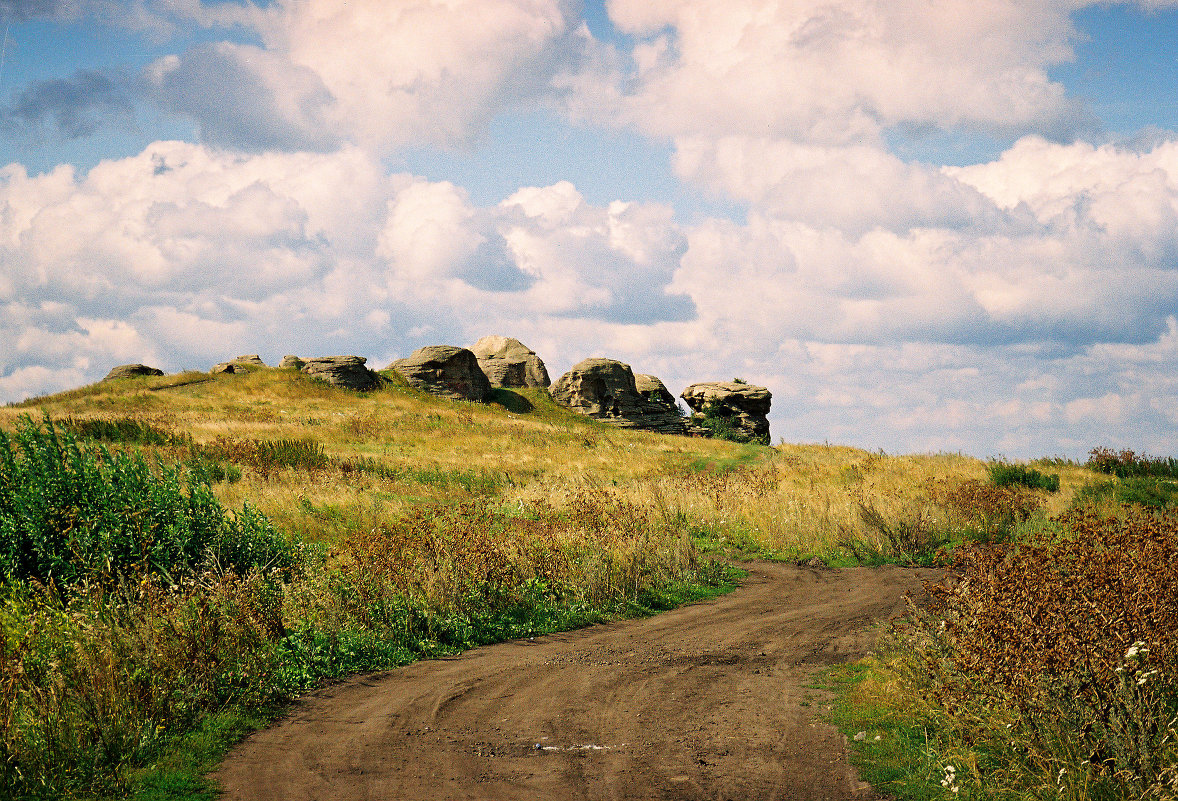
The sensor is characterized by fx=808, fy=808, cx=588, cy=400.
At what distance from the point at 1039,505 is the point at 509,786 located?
2006cm

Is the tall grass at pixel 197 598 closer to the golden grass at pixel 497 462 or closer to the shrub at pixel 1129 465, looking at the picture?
the golden grass at pixel 497 462

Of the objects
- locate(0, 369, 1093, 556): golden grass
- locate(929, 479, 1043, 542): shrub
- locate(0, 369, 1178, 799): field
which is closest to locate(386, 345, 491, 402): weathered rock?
locate(0, 369, 1093, 556): golden grass

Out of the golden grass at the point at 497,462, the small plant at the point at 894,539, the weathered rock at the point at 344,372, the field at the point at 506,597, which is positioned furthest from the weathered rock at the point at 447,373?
the small plant at the point at 894,539

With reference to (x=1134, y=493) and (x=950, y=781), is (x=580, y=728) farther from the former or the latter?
(x=1134, y=493)

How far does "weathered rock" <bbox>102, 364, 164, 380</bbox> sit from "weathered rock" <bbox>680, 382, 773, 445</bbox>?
34.6 m

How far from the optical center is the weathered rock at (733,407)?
54.9 metres

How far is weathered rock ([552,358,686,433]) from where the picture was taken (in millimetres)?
53656

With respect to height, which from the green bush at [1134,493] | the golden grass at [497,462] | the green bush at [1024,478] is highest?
the golden grass at [497,462]

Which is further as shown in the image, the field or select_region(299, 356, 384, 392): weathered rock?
select_region(299, 356, 384, 392): weathered rock

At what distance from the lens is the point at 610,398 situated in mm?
54656

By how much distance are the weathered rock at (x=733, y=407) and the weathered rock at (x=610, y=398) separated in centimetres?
158

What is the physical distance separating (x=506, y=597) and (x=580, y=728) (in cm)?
482

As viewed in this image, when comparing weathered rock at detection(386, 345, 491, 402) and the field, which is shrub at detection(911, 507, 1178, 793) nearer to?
the field

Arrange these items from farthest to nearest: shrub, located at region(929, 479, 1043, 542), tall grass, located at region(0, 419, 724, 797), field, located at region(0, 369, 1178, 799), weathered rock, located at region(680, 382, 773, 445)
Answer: weathered rock, located at region(680, 382, 773, 445), shrub, located at region(929, 479, 1043, 542), tall grass, located at region(0, 419, 724, 797), field, located at region(0, 369, 1178, 799)
